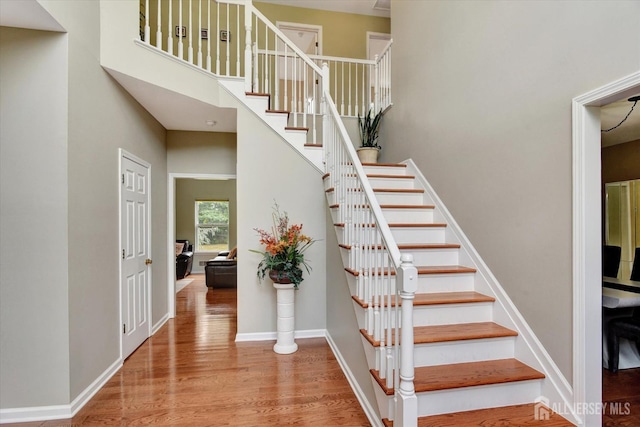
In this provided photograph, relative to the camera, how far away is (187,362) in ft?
9.56

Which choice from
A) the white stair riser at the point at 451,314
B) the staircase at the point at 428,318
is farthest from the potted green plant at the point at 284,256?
the white stair riser at the point at 451,314

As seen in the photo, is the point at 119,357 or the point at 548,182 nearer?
the point at 548,182

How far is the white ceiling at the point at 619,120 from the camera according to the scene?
2457mm

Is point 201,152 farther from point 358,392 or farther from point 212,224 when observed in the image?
point 212,224

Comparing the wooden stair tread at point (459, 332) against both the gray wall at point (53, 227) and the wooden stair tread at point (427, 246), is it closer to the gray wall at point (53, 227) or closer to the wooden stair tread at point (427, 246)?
the wooden stair tread at point (427, 246)

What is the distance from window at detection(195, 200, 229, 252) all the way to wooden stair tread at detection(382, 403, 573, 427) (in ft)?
25.7

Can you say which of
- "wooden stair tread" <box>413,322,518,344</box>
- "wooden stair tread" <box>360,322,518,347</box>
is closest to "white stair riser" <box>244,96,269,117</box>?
"wooden stair tread" <box>360,322,518,347</box>

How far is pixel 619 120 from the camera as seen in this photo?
117 inches

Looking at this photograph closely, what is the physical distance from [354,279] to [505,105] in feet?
5.67

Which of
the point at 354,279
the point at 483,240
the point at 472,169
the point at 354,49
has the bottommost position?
the point at 354,279

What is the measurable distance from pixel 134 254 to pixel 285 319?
1.76 m

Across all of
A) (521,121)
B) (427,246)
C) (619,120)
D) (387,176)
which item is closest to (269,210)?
(387,176)

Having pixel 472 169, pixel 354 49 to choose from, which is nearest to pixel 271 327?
pixel 472 169

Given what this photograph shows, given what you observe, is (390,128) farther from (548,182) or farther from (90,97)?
(90,97)
